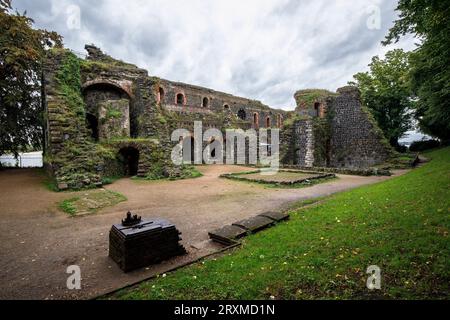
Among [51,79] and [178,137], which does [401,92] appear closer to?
[178,137]

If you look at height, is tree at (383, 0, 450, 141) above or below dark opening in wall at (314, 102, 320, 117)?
below

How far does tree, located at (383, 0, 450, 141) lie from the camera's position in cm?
462

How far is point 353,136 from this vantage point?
19.8m

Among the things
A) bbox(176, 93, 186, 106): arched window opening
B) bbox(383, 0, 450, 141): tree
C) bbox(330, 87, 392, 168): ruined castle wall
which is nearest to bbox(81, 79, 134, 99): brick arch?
bbox(176, 93, 186, 106): arched window opening

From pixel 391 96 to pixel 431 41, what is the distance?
66.8 feet

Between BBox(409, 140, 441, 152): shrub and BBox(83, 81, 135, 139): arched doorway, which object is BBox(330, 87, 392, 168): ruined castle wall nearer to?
BBox(409, 140, 441, 152): shrub

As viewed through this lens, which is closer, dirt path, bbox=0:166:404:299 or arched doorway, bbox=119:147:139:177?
dirt path, bbox=0:166:404:299

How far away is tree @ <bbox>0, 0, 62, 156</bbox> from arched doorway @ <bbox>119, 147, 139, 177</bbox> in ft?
28.6

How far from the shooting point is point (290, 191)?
31.4 ft

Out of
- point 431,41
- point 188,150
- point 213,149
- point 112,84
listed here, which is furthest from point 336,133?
point 112,84

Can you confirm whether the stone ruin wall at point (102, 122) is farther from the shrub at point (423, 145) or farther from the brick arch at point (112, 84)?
the shrub at point (423, 145)

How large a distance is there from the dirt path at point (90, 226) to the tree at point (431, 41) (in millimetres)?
5183

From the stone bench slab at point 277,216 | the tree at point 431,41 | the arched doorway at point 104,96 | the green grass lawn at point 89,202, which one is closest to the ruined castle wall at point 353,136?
the tree at point 431,41
